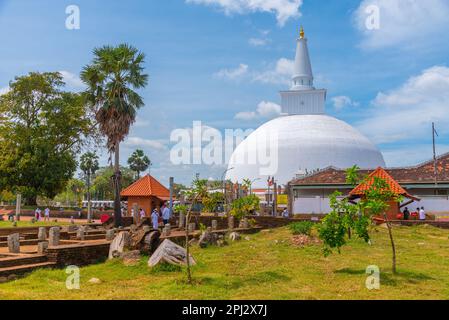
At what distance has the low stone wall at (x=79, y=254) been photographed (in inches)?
510

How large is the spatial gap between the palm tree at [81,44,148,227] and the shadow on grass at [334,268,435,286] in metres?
18.5

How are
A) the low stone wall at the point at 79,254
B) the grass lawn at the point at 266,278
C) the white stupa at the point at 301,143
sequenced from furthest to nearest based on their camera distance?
the white stupa at the point at 301,143
the low stone wall at the point at 79,254
the grass lawn at the point at 266,278

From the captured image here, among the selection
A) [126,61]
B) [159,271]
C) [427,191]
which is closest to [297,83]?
[427,191]

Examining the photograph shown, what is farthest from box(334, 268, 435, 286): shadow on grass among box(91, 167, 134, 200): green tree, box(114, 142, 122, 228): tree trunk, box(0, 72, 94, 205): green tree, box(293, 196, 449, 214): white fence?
box(91, 167, 134, 200): green tree

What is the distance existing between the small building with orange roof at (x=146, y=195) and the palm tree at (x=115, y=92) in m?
7.46

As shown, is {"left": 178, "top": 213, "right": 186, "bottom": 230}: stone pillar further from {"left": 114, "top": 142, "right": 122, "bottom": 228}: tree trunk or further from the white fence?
the white fence

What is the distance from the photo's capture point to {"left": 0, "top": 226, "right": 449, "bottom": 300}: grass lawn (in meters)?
9.53

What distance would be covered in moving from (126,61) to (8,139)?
796 inches

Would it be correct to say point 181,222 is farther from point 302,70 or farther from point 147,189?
point 302,70

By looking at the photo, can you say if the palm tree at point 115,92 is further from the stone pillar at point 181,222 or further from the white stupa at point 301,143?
the white stupa at point 301,143

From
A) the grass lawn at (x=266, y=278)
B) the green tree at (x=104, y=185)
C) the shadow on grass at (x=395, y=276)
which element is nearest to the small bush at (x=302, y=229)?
the grass lawn at (x=266, y=278)

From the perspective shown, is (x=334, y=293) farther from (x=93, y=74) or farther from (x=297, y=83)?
(x=297, y=83)

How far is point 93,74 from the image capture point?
2806 cm

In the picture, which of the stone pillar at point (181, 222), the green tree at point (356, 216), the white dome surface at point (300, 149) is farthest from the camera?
the white dome surface at point (300, 149)
